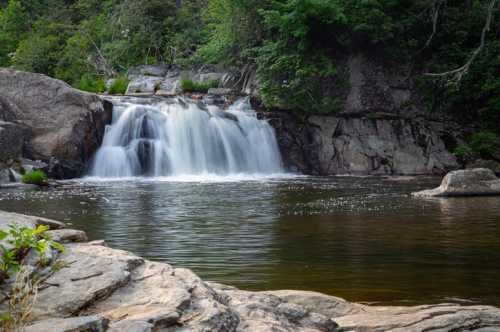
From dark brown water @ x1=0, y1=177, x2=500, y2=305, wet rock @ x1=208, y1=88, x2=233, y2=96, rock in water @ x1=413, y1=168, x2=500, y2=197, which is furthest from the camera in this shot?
wet rock @ x1=208, y1=88, x2=233, y2=96

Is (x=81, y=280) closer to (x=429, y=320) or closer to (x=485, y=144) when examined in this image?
(x=429, y=320)

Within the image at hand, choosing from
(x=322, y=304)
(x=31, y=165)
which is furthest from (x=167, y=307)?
(x=31, y=165)

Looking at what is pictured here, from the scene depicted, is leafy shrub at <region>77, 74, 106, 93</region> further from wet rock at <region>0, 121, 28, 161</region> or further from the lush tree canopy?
wet rock at <region>0, 121, 28, 161</region>

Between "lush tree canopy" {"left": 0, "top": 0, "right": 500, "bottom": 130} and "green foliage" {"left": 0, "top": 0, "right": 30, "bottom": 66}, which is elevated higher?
"green foliage" {"left": 0, "top": 0, "right": 30, "bottom": 66}

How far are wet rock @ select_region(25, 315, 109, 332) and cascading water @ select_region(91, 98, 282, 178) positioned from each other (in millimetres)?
20979

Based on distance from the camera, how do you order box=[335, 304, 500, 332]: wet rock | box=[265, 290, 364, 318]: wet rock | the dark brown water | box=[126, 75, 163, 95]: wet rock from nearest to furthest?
box=[335, 304, 500, 332]: wet rock < box=[265, 290, 364, 318]: wet rock < the dark brown water < box=[126, 75, 163, 95]: wet rock

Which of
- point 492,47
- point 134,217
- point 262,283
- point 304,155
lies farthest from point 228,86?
point 262,283

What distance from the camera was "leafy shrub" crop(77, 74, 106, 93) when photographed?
3434cm

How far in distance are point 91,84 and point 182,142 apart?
42.1 ft

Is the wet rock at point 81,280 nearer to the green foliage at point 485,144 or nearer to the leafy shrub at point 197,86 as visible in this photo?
the green foliage at point 485,144

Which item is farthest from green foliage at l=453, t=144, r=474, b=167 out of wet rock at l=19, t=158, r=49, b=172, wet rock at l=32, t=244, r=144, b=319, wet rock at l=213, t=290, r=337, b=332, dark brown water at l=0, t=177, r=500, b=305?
wet rock at l=32, t=244, r=144, b=319

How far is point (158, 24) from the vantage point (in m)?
38.4

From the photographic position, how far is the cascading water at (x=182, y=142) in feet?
80.2

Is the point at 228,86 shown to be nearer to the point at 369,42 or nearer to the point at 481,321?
the point at 369,42
